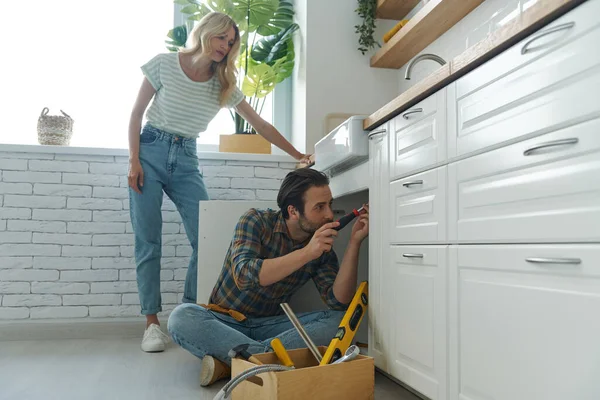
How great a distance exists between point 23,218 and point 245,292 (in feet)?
4.97

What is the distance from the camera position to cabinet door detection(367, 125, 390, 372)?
68.2 inches

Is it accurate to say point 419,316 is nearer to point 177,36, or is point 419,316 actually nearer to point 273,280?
point 273,280

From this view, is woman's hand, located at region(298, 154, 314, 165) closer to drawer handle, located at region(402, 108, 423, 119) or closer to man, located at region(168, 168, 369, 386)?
man, located at region(168, 168, 369, 386)

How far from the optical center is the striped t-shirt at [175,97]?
2.50 meters

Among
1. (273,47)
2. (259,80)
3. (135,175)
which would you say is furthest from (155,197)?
(273,47)

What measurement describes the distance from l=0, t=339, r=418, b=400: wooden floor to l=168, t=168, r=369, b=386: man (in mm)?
142

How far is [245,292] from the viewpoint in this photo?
200 cm

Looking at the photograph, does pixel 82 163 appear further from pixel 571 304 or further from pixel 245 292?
pixel 571 304

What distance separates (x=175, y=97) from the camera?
253 centimetres

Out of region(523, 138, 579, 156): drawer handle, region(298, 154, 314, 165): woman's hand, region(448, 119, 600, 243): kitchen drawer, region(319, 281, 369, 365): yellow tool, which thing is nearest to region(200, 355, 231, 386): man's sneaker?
region(319, 281, 369, 365): yellow tool

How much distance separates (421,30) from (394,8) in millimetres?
451

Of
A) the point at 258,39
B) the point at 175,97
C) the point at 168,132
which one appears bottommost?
the point at 168,132

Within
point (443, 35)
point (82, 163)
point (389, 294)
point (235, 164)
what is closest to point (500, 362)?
point (389, 294)

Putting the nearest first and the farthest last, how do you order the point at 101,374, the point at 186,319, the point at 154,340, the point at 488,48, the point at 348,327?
the point at 488,48
the point at 348,327
the point at 186,319
the point at 101,374
the point at 154,340
